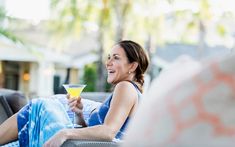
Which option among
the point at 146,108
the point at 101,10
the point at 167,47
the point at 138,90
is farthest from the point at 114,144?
the point at 167,47

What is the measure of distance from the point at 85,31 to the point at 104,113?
60.2ft

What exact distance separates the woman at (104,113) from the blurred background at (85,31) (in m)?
12.4

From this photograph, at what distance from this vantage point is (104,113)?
3.56 metres

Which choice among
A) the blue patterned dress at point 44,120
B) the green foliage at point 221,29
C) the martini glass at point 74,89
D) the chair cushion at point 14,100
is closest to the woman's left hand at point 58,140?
the blue patterned dress at point 44,120

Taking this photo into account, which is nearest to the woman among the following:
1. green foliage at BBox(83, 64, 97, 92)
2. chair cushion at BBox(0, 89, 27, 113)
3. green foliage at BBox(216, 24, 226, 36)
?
chair cushion at BBox(0, 89, 27, 113)

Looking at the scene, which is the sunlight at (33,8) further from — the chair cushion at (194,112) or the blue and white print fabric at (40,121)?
the chair cushion at (194,112)

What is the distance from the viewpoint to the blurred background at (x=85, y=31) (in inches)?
727

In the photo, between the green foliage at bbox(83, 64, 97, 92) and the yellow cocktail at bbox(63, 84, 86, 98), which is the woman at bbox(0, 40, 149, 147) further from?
the green foliage at bbox(83, 64, 97, 92)

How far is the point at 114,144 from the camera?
3.01m

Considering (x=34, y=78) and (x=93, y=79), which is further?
(x=34, y=78)

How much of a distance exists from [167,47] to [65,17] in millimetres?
8396

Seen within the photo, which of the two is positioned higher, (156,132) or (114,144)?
(156,132)

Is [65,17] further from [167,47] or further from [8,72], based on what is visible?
[167,47]

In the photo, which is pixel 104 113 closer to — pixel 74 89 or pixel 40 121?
pixel 74 89
